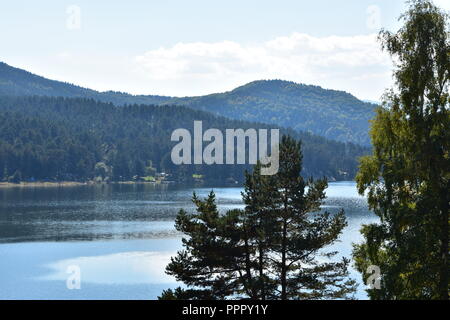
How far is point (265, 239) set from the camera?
2845 centimetres

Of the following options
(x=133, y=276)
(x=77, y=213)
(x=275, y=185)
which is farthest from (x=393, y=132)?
(x=77, y=213)

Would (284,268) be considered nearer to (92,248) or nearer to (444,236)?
(444,236)

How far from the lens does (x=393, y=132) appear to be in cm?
1984

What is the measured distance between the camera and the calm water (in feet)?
174

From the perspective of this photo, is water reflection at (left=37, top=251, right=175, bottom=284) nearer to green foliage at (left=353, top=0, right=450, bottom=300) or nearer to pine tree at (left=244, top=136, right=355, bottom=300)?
pine tree at (left=244, top=136, right=355, bottom=300)

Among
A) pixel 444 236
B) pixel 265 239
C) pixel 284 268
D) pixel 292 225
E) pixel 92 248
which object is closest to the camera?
pixel 444 236

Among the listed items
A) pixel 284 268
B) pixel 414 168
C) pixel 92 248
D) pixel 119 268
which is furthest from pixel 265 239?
pixel 92 248

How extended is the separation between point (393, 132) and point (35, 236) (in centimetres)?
7826

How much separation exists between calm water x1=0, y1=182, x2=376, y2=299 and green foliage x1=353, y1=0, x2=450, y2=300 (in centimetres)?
3192

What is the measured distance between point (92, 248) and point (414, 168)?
65.2 metres

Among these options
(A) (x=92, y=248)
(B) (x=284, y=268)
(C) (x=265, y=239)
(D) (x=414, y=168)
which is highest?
(D) (x=414, y=168)

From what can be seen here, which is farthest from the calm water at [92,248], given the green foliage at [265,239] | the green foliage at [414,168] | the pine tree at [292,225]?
the green foliage at [414,168]
